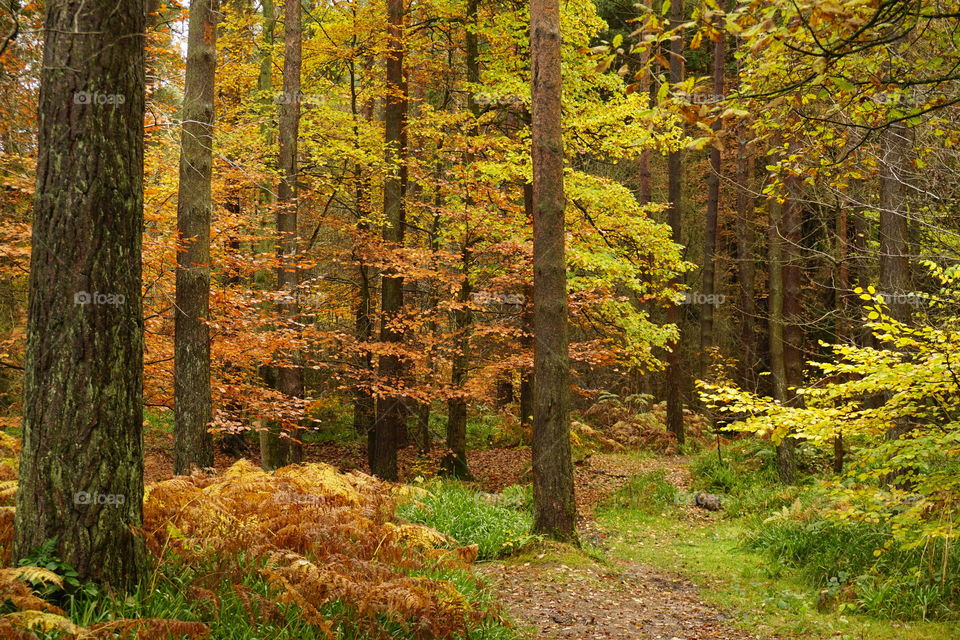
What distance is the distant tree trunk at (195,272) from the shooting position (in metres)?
8.35

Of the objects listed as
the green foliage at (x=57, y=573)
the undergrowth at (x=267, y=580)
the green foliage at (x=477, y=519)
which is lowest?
the green foliage at (x=477, y=519)

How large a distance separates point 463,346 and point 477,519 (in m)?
4.99

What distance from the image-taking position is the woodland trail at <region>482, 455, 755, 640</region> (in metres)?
5.95

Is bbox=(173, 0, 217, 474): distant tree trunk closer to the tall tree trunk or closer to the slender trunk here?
the slender trunk

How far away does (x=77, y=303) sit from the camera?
12.2 feet

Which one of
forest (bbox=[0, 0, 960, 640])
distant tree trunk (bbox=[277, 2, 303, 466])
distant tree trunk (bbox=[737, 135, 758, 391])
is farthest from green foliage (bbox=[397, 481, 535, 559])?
distant tree trunk (bbox=[737, 135, 758, 391])

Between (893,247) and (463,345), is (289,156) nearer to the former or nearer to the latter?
(463,345)

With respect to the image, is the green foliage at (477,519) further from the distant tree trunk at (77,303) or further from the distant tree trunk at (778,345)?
the distant tree trunk at (778,345)

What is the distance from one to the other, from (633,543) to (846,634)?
4149mm

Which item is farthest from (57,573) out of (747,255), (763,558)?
(747,255)

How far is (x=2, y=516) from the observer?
4.31 metres

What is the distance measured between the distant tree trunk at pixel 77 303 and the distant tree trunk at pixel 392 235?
904cm

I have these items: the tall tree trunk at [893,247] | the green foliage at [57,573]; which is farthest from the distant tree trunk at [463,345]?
the green foliage at [57,573]

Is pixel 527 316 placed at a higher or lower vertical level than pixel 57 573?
higher
